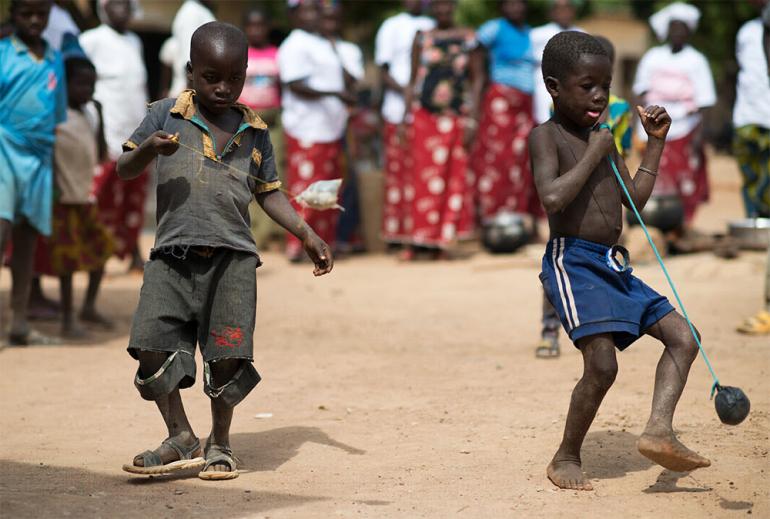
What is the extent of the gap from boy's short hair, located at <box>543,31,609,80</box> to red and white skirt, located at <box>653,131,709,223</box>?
304 inches

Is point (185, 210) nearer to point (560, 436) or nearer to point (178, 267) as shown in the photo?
point (178, 267)

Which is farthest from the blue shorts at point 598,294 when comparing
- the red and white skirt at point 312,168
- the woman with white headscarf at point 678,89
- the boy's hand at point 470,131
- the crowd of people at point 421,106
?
the woman with white headscarf at point 678,89

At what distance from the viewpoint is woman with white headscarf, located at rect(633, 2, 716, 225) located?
39.6 feet

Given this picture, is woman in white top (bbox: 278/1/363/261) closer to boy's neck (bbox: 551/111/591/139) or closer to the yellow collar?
the yellow collar

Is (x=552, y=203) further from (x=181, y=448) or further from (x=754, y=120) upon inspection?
(x=754, y=120)

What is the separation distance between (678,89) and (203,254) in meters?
8.55

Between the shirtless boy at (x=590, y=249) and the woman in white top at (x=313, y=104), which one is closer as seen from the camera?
the shirtless boy at (x=590, y=249)

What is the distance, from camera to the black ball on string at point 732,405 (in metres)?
4.12

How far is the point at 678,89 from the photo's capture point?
475 inches

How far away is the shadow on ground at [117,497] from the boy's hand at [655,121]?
181 cm

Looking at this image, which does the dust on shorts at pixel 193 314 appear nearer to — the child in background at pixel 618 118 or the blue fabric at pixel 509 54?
the child in background at pixel 618 118

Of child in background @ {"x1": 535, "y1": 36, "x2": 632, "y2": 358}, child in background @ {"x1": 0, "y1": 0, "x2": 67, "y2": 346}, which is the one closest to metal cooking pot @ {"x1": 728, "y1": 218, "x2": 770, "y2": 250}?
child in background @ {"x1": 535, "y1": 36, "x2": 632, "y2": 358}

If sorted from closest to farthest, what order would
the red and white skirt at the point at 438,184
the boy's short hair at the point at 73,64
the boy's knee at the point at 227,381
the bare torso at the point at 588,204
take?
the bare torso at the point at 588,204 < the boy's knee at the point at 227,381 < the boy's short hair at the point at 73,64 < the red and white skirt at the point at 438,184

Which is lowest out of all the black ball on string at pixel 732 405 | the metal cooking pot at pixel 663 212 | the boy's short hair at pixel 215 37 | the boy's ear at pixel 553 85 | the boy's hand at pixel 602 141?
the metal cooking pot at pixel 663 212
